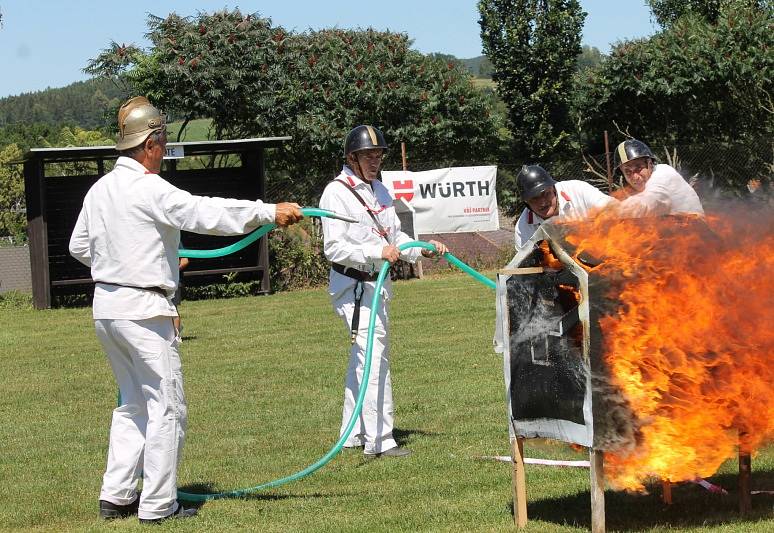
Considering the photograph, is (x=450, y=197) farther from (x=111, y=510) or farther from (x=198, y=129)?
(x=111, y=510)

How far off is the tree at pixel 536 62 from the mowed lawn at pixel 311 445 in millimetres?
14304

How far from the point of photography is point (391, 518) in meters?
6.81

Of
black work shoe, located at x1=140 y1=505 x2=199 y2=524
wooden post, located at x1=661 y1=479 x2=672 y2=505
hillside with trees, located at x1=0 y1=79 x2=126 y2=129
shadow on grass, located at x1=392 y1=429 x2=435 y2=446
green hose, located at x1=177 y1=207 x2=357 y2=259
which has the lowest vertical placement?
shadow on grass, located at x1=392 y1=429 x2=435 y2=446

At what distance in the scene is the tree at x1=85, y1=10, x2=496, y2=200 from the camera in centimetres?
2998

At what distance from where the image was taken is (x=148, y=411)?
690 centimetres

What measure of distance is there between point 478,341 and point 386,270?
21.9 feet

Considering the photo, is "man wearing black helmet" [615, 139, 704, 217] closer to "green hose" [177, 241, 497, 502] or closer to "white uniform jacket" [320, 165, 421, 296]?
"green hose" [177, 241, 497, 502]

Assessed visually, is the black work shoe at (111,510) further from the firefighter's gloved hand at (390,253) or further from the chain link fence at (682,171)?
the chain link fence at (682,171)

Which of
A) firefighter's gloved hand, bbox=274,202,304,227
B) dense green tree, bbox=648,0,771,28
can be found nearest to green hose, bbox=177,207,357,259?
firefighter's gloved hand, bbox=274,202,304,227

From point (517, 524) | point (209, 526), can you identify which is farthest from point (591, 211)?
point (209, 526)

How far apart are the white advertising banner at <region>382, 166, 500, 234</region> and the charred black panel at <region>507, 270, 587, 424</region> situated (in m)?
17.5

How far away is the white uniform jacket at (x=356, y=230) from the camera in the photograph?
8594mm

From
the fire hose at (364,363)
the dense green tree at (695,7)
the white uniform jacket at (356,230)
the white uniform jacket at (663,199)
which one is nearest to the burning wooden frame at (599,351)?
the white uniform jacket at (663,199)

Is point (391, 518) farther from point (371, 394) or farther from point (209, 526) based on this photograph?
point (371, 394)
